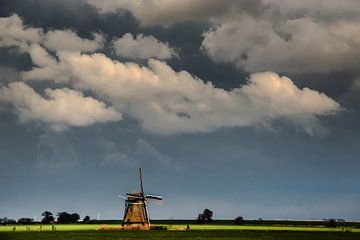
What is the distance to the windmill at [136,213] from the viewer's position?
110 meters

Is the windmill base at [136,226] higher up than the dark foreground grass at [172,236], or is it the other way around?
the windmill base at [136,226]

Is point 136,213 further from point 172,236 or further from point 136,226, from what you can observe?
point 172,236

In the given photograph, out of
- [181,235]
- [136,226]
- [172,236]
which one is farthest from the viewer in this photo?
[136,226]

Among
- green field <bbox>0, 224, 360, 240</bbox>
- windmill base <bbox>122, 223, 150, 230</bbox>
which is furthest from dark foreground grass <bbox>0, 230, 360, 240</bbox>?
windmill base <bbox>122, 223, 150, 230</bbox>

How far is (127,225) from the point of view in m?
110

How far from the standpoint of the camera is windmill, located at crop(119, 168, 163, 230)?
10975cm

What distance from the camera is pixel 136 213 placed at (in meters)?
111

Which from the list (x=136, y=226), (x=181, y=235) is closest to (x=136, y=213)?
Result: (x=136, y=226)

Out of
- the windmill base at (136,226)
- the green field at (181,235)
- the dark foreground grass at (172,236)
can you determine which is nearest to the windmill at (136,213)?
the windmill base at (136,226)

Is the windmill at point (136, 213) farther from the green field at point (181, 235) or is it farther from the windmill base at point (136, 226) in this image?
the green field at point (181, 235)

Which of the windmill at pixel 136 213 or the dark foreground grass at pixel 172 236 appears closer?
the dark foreground grass at pixel 172 236

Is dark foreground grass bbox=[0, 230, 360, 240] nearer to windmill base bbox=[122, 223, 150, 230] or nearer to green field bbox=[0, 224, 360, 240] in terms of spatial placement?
green field bbox=[0, 224, 360, 240]

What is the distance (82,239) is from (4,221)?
130686 millimetres

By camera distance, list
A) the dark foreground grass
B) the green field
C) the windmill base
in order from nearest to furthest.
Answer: the dark foreground grass, the green field, the windmill base
